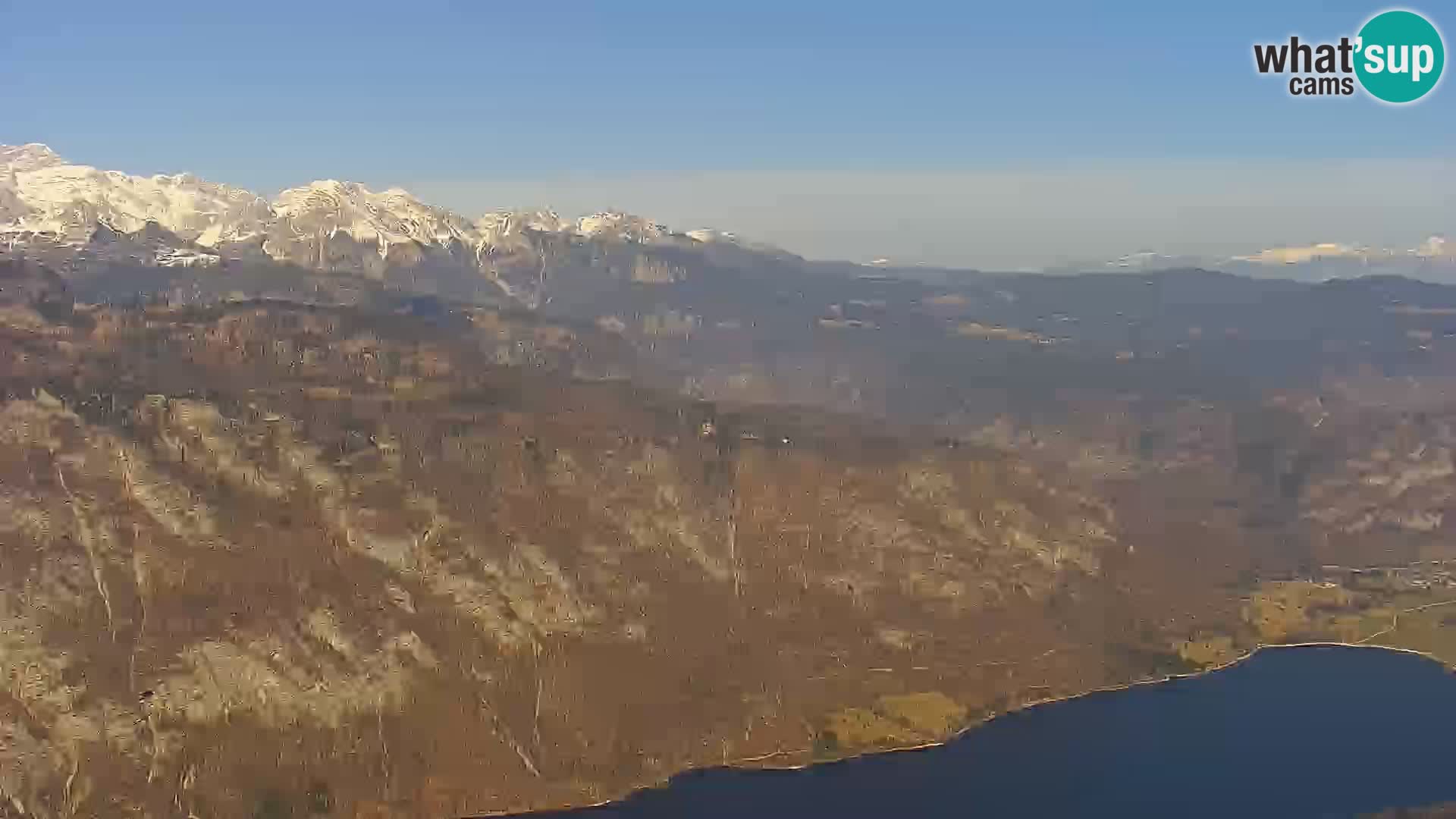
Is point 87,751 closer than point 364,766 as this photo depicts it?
Yes

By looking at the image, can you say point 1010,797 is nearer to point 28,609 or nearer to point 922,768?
point 922,768

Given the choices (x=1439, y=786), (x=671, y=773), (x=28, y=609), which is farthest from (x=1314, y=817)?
(x=28, y=609)

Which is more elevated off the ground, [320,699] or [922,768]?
[320,699]

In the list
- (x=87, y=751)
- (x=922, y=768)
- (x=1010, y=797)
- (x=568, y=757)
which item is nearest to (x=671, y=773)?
(x=568, y=757)

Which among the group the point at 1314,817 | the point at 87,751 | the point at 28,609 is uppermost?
the point at 28,609

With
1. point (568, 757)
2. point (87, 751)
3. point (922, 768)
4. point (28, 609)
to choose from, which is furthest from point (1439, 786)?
point (28, 609)

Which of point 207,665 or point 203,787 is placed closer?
point 203,787

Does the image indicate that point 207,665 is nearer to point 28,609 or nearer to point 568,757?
point 28,609

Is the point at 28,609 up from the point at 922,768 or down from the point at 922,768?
up
